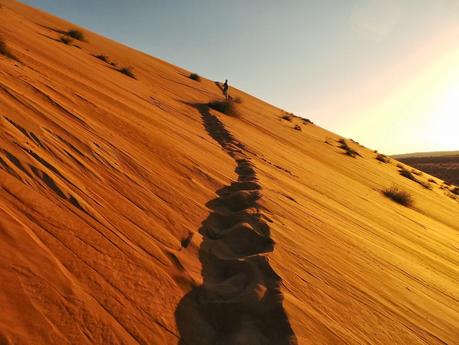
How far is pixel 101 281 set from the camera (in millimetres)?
1782

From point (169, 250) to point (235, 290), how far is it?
520 mm

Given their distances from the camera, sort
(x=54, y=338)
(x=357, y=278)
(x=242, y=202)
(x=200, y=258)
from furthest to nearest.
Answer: (x=242, y=202)
(x=357, y=278)
(x=200, y=258)
(x=54, y=338)

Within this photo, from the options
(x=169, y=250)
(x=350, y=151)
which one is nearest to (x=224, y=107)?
(x=350, y=151)

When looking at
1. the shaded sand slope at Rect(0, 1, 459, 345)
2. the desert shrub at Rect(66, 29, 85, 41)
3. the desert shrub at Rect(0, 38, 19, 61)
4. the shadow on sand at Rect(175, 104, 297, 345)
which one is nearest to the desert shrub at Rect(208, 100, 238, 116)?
the shaded sand slope at Rect(0, 1, 459, 345)

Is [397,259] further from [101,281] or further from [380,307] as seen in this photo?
[101,281]

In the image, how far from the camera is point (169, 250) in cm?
229

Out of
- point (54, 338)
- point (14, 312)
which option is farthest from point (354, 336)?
point (14, 312)

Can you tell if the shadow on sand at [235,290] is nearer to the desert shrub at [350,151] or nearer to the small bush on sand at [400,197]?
the small bush on sand at [400,197]

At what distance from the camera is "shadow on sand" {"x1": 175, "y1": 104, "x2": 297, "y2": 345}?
5.76 feet

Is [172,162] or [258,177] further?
[258,177]

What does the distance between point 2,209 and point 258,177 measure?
306 centimetres

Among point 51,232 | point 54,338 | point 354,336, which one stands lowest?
point 54,338

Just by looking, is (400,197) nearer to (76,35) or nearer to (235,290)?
(235,290)

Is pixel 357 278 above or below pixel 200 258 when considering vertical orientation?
above
